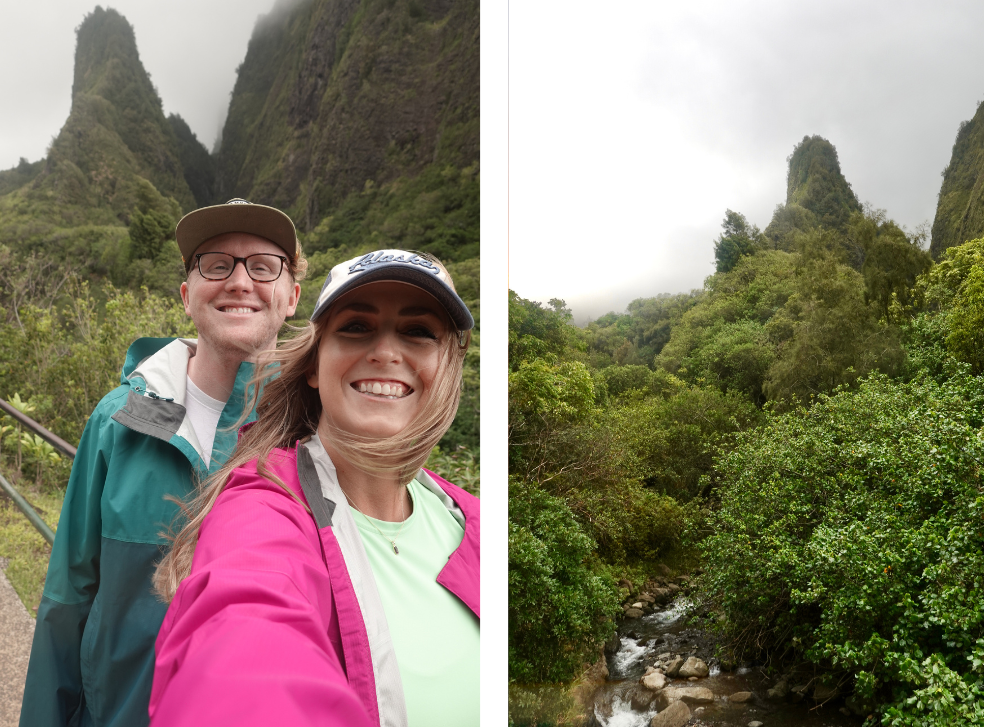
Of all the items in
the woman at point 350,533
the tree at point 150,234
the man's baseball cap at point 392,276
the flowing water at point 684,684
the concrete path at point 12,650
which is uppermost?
the tree at point 150,234

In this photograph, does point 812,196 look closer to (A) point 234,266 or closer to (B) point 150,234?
(A) point 234,266

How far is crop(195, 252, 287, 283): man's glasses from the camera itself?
5.26 ft

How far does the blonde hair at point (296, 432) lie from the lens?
4.86ft

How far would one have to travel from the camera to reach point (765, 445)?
6.63 ft

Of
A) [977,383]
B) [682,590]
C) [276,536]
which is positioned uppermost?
[977,383]

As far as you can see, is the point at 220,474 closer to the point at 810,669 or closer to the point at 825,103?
the point at 810,669

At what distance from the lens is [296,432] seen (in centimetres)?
163

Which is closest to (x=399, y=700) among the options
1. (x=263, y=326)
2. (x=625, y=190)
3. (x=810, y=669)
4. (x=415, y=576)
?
(x=415, y=576)

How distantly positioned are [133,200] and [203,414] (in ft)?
1.94

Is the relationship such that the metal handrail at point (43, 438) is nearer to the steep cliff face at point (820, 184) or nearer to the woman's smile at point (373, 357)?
the woman's smile at point (373, 357)

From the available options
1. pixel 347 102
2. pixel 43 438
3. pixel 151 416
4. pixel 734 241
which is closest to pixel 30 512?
pixel 43 438

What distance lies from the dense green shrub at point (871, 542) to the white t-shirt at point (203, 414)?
146 centimetres

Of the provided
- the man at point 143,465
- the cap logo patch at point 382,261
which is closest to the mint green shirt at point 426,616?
the man at point 143,465

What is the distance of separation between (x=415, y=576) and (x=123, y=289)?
40.8 inches
